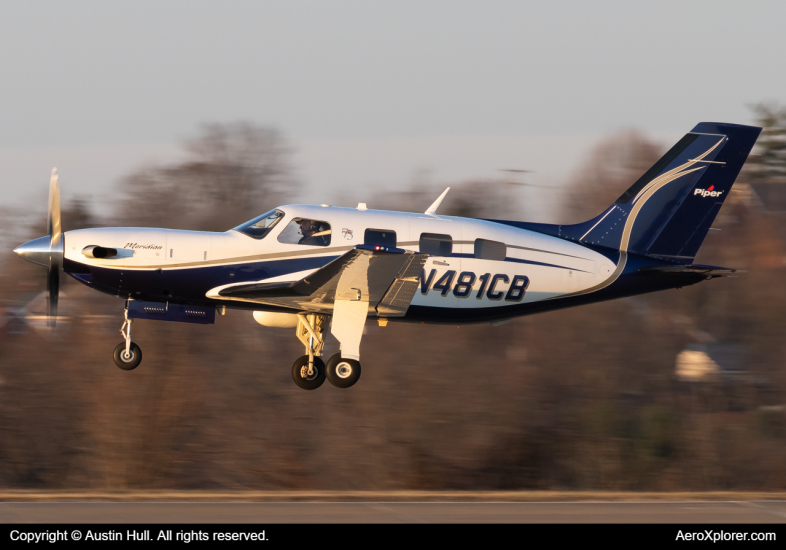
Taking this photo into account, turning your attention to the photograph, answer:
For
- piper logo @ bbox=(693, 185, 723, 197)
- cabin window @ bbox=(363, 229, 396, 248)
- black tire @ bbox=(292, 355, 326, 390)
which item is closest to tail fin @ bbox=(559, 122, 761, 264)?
piper logo @ bbox=(693, 185, 723, 197)

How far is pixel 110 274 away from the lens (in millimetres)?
13273

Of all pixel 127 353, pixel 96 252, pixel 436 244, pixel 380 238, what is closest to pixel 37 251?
pixel 96 252

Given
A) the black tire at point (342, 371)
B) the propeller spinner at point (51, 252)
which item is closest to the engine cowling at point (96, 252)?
the propeller spinner at point (51, 252)

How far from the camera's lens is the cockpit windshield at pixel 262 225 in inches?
529

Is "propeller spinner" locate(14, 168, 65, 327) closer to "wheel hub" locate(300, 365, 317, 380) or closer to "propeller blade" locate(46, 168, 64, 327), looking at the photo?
"propeller blade" locate(46, 168, 64, 327)

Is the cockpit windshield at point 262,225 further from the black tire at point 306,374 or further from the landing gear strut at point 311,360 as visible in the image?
the black tire at point 306,374

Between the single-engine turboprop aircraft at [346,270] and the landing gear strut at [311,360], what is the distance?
0.02m

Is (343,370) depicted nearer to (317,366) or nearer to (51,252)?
(317,366)

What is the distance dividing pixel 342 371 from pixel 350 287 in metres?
1.47

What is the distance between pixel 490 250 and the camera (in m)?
14.0
